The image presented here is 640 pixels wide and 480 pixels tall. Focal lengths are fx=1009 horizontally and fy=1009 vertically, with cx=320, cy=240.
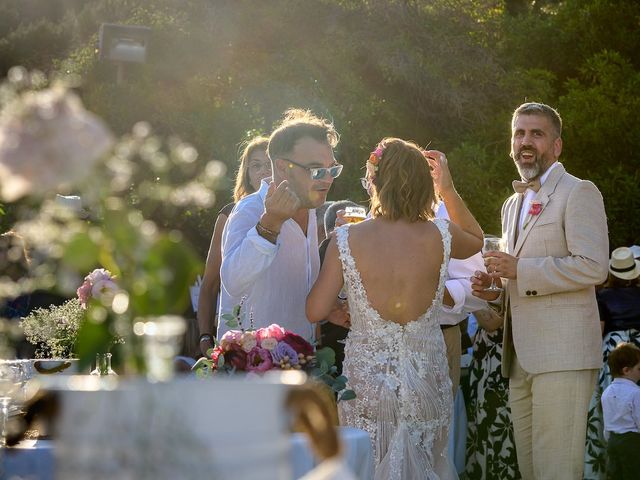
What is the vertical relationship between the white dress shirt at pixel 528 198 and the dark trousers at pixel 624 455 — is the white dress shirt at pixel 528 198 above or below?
above

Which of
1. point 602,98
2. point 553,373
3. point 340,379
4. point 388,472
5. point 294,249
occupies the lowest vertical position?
point 388,472

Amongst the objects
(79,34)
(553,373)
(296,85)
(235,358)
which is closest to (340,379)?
(235,358)

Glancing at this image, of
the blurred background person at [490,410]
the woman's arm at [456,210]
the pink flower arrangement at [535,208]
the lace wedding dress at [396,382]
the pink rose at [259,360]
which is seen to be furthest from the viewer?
the blurred background person at [490,410]

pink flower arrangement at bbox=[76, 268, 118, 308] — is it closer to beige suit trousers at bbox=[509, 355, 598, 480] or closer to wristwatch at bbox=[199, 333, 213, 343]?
wristwatch at bbox=[199, 333, 213, 343]

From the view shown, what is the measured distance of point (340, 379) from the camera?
303 centimetres

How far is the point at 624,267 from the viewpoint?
675 cm

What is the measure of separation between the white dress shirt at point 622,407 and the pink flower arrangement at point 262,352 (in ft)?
11.0

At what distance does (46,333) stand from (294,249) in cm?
105

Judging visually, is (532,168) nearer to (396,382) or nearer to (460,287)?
(460,287)

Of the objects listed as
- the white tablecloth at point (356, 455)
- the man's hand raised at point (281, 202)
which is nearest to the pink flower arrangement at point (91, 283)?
the man's hand raised at point (281, 202)

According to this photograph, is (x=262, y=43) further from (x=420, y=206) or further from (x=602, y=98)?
(x=420, y=206)

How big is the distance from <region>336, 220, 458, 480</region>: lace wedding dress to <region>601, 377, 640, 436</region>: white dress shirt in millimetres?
1987

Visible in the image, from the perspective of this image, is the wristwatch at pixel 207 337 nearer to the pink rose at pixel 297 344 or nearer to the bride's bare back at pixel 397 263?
the bride's bare back at pixel 397 263

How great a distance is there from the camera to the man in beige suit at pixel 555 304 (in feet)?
14.9
